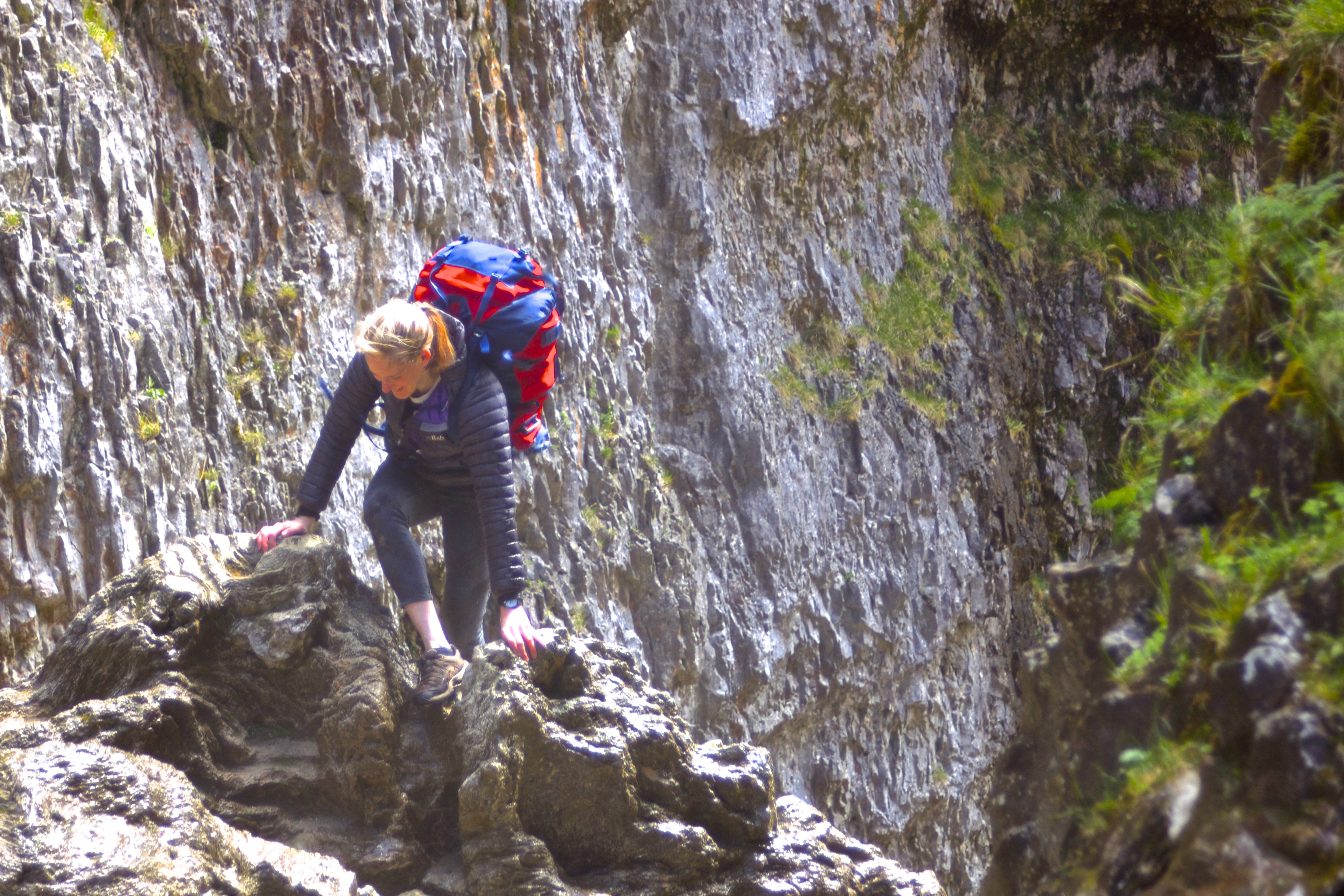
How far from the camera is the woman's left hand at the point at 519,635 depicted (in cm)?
444

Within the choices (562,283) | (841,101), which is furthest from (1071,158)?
(562,283)

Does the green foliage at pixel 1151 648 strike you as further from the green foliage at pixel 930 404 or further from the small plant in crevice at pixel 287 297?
the green foliage at pixel 930 404

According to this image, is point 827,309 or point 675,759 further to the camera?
point 827,309

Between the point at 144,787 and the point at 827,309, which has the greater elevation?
the point at 827,309

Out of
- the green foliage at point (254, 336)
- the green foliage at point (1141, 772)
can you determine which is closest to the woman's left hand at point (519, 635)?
the green foliage at point (1141, 772)

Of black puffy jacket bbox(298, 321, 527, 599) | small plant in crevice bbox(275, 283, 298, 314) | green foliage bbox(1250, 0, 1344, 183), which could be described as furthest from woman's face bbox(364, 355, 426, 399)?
green foliage bbox(1250, 0, 1344, 183)

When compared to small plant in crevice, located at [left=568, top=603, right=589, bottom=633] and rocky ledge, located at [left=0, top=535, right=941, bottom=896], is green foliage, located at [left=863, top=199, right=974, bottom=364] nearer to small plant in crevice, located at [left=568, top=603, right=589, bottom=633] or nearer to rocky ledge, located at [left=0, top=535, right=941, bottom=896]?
small plant in crevice, located at [left=568, top=603, right=589, bottom=633]

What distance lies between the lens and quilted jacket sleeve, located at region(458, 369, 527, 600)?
14.8ft

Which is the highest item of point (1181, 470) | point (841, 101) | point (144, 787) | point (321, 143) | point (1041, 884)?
point (841, 101)

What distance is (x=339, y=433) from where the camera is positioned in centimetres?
473

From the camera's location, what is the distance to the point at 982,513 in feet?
46.3

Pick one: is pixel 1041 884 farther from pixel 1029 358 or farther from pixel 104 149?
pixel 1029 358

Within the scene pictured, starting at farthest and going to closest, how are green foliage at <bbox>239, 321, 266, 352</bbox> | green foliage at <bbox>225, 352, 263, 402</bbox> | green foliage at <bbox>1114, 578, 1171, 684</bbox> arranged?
1. green foliage at <bbox>239, 321, 266, 352</bbox>
2. green foliage at <bbox>225, 352, 263, 402</bbox>
3. green foliage at <bbox>1114, 578, 1171, 684</bbox>

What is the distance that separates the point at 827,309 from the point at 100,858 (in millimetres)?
10487
